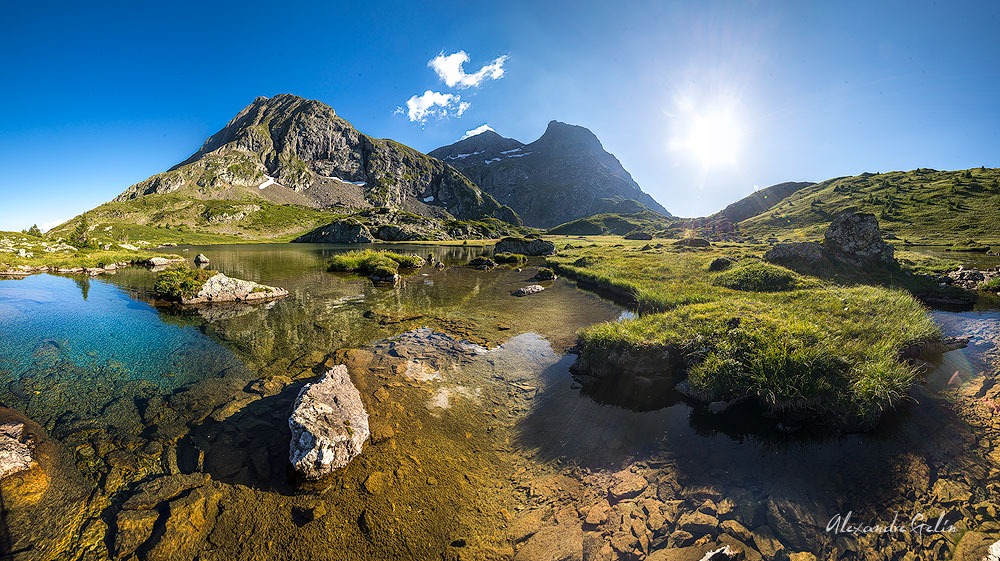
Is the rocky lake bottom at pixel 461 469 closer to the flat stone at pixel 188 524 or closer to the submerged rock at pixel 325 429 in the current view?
the flat stone at pixel 188 524

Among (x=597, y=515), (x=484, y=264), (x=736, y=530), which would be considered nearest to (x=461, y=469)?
(x=597, y=515)

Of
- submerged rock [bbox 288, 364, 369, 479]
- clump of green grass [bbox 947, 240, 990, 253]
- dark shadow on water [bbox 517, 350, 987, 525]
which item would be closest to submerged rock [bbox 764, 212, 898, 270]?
dark shadow on water [bbox 517, 350, 987, 525]

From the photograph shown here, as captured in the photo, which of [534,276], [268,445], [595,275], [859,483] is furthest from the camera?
[534,276]

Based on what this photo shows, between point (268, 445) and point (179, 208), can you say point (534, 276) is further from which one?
point (179, 208)

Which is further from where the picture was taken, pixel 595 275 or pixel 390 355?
pixel 595 275

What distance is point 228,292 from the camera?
2269 centimetres

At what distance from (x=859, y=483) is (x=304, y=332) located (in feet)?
67.4

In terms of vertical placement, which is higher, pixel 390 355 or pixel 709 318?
A: pixel 709 318

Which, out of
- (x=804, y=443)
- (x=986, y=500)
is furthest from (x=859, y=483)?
(x=986, y=500)

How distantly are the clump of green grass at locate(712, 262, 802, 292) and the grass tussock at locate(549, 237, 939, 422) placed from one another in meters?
2.82

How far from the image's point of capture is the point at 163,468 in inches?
271

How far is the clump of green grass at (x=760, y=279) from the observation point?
66.4 ft

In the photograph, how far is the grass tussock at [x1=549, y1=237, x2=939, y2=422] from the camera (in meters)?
8.60

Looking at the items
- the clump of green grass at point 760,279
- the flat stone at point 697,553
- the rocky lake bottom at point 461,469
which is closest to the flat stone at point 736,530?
the rocky lake bottom at point 461,469
